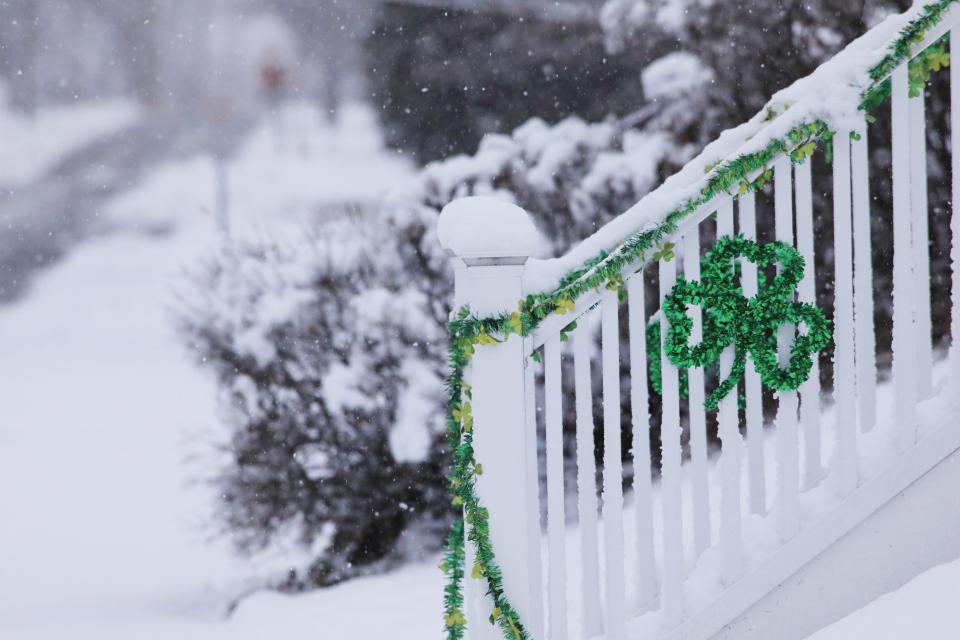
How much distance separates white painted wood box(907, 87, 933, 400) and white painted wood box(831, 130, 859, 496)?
0.15 m

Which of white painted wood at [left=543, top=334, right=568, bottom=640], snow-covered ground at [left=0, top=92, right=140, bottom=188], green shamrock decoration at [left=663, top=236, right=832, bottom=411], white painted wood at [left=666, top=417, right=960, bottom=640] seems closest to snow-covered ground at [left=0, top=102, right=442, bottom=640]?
snow-covered ground at [left=0, top=92, right=140, bottom=188]

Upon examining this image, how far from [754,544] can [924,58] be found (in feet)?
3.63

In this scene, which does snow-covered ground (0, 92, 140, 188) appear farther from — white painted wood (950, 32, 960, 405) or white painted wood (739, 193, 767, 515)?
white painted wood (950, 32, 960, 405)

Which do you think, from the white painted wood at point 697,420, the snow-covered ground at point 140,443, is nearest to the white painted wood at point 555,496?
the white painted wood at point 697,420

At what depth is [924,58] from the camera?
1.84 meters

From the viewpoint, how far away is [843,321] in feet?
5.97

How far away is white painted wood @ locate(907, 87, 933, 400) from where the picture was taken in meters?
1.82

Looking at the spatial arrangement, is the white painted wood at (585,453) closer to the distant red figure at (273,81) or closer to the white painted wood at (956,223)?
the white painted wood at (956,223)

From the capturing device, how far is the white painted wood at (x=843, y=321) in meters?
1.80

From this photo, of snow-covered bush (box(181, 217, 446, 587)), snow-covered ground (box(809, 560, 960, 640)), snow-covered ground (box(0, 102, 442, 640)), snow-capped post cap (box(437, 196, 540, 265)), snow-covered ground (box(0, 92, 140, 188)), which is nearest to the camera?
snow-covered ground (box(809, 560, 960, 640))

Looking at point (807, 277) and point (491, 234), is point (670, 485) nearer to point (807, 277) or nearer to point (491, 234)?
point (807, 277)

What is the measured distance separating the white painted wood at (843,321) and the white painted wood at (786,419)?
9 cm

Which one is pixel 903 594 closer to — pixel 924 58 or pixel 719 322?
pixel 719 322

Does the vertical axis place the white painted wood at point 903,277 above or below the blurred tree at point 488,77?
below
